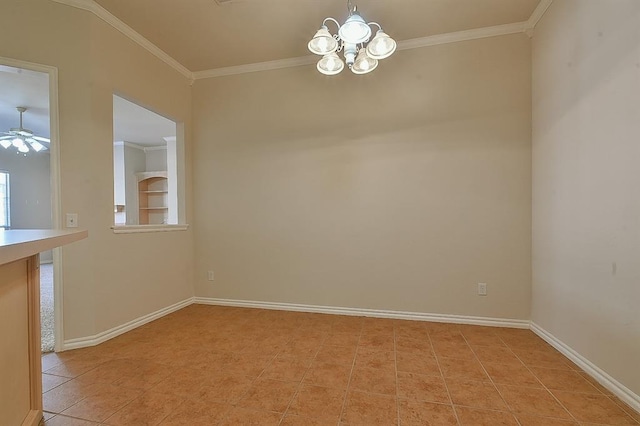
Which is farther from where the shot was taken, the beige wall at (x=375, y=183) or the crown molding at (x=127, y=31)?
the beige wall at (x=375, y=183)

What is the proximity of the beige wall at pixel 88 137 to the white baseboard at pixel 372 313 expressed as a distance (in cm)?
98

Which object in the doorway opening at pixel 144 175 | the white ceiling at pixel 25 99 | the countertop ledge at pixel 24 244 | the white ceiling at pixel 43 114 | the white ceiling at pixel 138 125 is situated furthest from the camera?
the doorway opening at pixel 144 175

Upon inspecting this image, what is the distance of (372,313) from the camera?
121 inches

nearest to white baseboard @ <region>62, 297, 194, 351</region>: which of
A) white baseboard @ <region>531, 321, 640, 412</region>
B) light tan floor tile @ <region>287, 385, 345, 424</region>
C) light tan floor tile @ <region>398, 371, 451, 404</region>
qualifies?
light tan floor tile @ <region>287, 385, 345, 424</region>

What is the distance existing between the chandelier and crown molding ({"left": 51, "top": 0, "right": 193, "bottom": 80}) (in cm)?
196

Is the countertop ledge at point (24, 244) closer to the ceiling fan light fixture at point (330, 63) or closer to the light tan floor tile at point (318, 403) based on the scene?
the light tan floor tile at point (318, 403)

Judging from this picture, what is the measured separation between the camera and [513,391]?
1.75 m

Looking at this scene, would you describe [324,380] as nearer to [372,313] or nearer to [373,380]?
[373,380]

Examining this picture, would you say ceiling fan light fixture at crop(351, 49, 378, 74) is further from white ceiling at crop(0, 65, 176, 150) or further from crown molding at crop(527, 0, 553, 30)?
white ceiling at crop(0, 65, 176, 150)

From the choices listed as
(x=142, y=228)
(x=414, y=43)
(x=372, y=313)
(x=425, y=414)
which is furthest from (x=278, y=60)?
(x=425, y=414)

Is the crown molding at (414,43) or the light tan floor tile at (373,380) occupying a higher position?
the crown molding at (414,43)

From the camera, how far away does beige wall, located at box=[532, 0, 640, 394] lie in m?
1.64

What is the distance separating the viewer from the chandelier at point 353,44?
1824 mm

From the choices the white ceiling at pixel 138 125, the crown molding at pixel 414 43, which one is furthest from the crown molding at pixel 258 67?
the white ceiling at pixel 138 125
